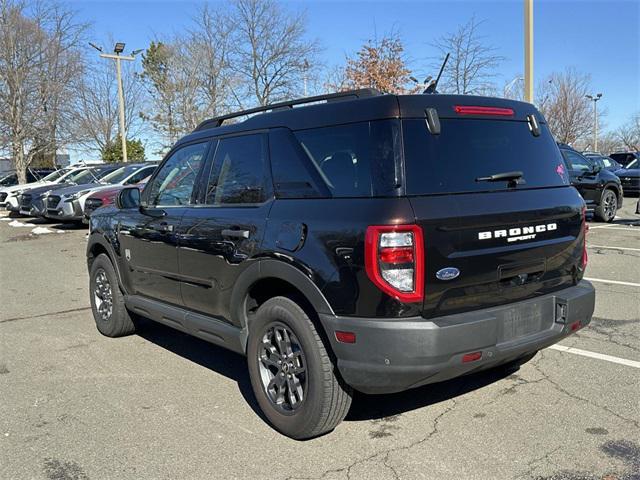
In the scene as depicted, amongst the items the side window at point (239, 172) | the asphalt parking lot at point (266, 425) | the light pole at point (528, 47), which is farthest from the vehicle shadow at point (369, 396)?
the light pole at point (528, 47)

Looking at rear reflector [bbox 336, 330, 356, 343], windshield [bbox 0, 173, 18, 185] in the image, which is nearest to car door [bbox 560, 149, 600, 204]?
rear reflector [bbox 336, 330, 356, 343]

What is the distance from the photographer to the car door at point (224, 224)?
374 centimetres

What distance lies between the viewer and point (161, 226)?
4.68 metres

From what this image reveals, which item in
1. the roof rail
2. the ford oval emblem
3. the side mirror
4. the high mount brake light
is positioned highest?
the roof rail

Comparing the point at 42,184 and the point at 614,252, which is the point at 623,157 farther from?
the point at 42,184

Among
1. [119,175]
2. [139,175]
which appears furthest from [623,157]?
[119,175]

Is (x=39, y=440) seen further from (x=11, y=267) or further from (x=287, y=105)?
(x=11, y=267)

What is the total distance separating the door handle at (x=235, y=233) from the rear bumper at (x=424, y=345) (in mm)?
875

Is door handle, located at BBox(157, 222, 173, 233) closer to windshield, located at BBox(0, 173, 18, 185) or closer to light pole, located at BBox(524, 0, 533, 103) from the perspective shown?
light pole, located at BBox(524, 0, 533, 103)

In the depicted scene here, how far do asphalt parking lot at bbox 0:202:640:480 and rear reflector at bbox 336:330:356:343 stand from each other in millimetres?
714

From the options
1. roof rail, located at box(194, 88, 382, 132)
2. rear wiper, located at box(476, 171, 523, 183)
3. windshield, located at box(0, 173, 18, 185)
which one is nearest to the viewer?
rear wiper, located at box(476, 171, 523, 183)

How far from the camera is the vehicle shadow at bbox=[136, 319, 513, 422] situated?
392 centimetres

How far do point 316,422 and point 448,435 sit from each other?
82cm

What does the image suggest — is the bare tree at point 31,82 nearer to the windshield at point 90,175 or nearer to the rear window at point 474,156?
the windshield at point 90,175
